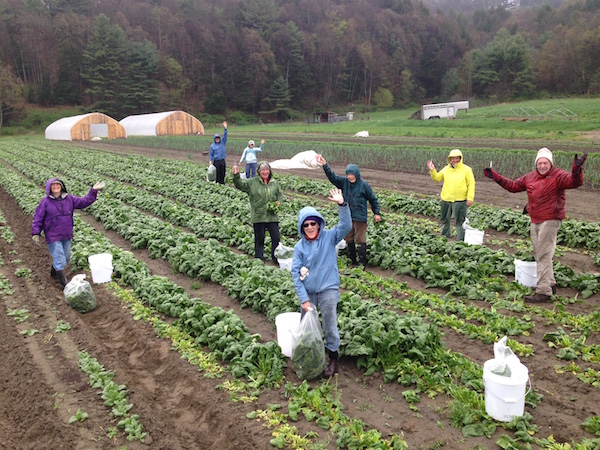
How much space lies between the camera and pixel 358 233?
930 cm

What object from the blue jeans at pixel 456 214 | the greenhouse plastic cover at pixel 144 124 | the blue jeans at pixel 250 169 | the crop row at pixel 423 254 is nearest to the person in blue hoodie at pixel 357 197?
the crop row at pixel 423 254

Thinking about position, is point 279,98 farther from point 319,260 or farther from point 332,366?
point 332,366

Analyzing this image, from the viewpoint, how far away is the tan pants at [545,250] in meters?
7.14

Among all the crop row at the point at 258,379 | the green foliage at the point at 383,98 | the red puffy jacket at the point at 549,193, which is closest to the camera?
the crop row at the point at 258,379

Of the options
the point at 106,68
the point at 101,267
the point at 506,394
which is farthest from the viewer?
the point at 106,68

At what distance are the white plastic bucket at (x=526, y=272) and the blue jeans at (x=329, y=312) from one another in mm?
3841

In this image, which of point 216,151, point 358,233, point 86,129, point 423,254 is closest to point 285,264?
→ point 358,233

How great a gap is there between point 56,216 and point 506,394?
7400 mm

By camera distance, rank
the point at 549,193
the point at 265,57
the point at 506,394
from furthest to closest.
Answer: the point at 265,57
the point at 549,193
the point at 506,394

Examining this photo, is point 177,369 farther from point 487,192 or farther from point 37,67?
point 37,67

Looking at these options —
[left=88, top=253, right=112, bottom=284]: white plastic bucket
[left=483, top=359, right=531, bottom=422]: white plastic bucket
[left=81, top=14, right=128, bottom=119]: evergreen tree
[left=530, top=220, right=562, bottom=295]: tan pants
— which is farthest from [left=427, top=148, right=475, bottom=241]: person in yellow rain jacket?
[left=81, top=14, right=128, bottom=119]: evergreen tree

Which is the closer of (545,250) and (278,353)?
(278,353)

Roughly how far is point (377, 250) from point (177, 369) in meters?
4.89

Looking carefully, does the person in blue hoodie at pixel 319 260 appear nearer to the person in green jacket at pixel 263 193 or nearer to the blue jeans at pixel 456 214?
the person in green jacket at pixel 263 193
